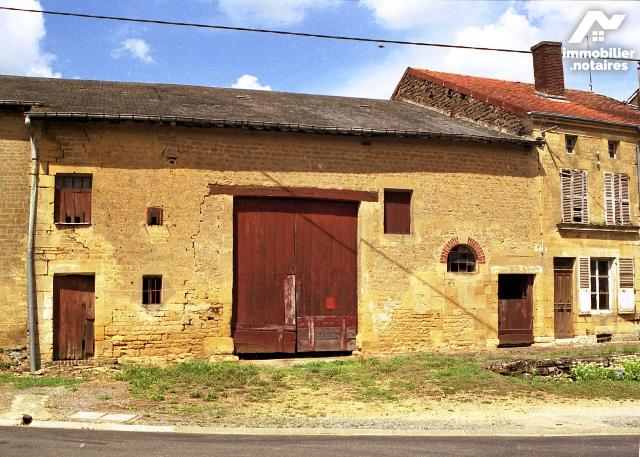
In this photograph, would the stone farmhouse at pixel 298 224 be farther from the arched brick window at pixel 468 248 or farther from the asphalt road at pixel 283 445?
the asphalt road at pixel 283 445

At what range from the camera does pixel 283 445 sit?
7.12m

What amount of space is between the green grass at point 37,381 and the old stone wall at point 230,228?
3.26 feet

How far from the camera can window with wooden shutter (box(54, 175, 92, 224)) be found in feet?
42.3

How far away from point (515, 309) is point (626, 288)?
3523mm

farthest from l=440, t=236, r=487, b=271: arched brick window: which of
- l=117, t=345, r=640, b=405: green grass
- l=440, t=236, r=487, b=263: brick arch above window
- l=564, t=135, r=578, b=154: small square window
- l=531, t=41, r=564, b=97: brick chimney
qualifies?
l=531, t=41, r=564, b=97: brick chimney

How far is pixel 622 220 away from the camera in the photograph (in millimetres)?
17047

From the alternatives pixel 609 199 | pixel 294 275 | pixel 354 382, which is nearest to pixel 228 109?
pixel 294 275

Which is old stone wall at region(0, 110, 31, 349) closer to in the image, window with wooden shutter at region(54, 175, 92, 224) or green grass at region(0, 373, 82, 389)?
window with wooden shutter at region(54, 175, 92, 224)

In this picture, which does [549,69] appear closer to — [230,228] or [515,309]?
[515,309]

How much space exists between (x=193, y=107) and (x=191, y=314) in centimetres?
484

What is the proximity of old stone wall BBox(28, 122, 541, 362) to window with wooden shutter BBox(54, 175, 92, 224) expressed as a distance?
8.1 inches

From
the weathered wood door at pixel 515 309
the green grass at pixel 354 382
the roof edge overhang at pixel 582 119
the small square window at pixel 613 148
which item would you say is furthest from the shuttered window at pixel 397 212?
the small square window at pixel 613 148

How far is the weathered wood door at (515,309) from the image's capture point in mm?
15539

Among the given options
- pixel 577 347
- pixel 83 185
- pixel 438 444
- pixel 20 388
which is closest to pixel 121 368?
pixel 20 388
